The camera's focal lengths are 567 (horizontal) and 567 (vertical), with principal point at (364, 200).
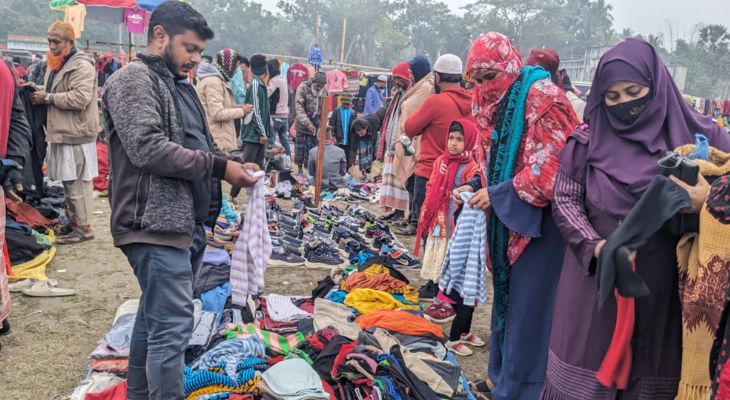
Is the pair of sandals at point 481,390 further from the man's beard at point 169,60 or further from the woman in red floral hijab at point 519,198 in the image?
the man's beard at point 169,60

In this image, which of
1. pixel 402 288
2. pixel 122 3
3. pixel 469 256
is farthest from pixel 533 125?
pixel 122 3

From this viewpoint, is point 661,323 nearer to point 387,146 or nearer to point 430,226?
point 430,226

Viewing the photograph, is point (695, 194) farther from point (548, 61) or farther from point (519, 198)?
point (548, 61)

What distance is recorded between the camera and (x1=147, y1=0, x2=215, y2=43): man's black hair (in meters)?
2.39

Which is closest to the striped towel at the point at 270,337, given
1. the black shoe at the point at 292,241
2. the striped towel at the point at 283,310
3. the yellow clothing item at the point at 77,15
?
the striped towel at the point at 283,310

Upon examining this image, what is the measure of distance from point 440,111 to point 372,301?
78.8 inches

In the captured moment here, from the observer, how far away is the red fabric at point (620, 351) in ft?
6.73

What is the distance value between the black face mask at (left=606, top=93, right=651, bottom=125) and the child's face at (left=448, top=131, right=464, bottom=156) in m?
2.24

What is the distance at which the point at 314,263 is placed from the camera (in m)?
5.98

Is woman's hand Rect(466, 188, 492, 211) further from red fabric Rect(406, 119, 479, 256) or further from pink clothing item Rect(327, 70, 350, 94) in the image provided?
pink clothing item Rect(327, 70, 350, 94)

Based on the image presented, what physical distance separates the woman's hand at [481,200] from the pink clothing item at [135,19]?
11037mm

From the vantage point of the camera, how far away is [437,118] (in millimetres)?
5523

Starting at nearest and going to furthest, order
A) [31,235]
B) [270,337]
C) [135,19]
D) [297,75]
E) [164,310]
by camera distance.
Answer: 1. [164,310]
2. [270,337]
3. [31,235]
4. [135,19]
5. [297,75]

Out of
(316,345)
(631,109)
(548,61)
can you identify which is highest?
(548,61)
